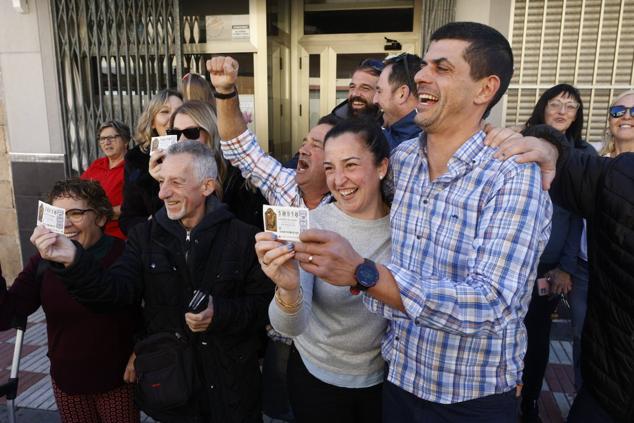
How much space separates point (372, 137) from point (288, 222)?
0.61 meters

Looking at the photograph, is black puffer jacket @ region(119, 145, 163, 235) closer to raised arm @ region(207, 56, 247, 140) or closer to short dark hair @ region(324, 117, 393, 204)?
raised arm @ region(207, 56, 247, 140)

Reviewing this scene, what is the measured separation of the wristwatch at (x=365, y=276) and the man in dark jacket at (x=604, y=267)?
1.94ft

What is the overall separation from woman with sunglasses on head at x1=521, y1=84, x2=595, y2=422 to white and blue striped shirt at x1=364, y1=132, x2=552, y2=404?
1466mm

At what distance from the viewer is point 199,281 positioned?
198 centimetres

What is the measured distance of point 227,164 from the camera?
266 cm

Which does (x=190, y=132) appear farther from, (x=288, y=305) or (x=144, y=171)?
(x=288, y=305)

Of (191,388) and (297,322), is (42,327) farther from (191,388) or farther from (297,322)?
(297,322)

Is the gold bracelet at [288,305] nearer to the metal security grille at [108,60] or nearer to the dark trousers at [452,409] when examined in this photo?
the dark trousers at [452,409]

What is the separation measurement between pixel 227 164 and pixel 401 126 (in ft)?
3.41

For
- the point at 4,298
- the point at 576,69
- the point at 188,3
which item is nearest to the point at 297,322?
the point at 4,298

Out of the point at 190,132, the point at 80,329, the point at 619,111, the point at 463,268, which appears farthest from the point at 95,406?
the point at 619,111

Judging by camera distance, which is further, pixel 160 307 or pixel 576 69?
pixel 576 69

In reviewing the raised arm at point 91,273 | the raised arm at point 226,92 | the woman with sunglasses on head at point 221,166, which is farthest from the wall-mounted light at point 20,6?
the raised arm at point 91,273

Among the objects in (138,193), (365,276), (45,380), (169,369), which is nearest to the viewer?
(365,276)
